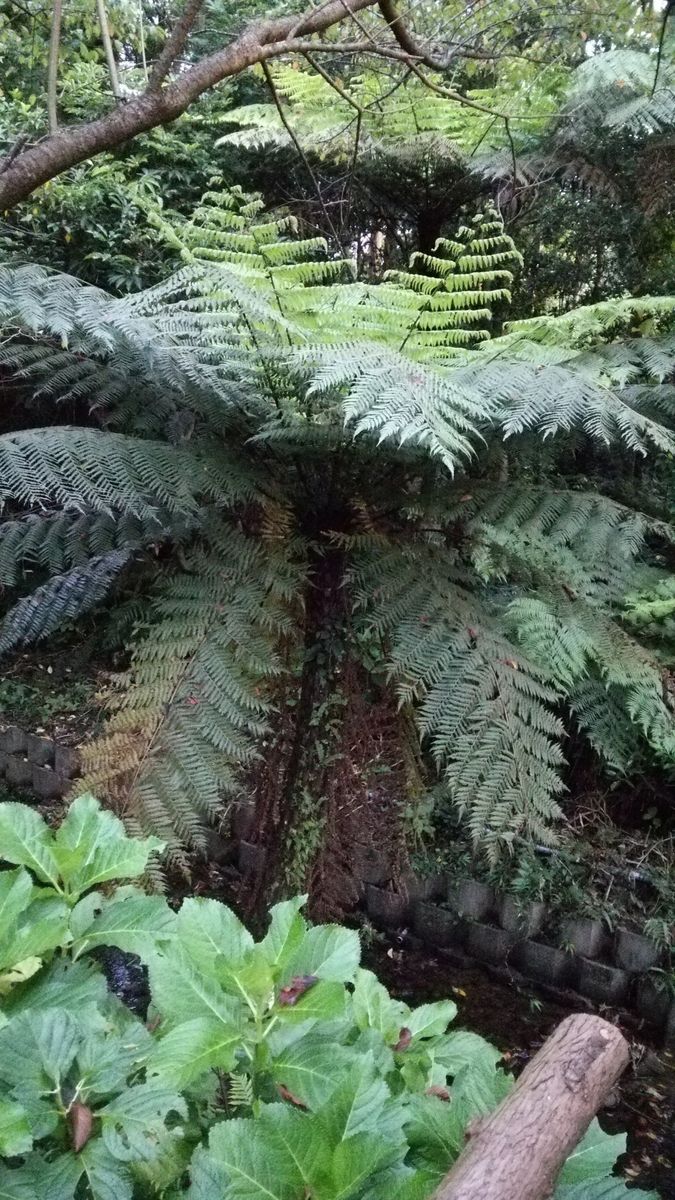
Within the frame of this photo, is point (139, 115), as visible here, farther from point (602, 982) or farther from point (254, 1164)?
point (602, 982)

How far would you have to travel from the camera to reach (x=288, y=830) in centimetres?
145

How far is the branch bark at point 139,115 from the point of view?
93 centimetres

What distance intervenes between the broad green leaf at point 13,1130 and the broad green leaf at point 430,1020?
32 cm

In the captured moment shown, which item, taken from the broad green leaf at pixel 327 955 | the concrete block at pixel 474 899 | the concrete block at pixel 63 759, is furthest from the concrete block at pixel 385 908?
the broad green leaf at pixel 327 955

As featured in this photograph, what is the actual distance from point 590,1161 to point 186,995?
27cm

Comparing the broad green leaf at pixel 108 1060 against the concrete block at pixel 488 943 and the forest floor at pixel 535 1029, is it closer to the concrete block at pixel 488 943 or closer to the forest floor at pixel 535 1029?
the forest floor at pixel 535 1029

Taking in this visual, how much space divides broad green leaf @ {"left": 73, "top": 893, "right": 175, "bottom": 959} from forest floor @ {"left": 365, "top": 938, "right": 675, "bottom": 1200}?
4.46ft

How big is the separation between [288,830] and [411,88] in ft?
8.92

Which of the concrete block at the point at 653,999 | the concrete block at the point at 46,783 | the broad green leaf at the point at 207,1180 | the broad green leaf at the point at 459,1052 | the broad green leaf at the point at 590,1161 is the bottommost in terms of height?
the concrete block at the point at 653,999

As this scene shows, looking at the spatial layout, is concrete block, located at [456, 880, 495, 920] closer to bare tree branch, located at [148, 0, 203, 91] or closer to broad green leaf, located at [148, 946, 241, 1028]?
broad green leaf, located at [148, 946, 241, 1028]

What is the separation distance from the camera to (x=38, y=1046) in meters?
0.48

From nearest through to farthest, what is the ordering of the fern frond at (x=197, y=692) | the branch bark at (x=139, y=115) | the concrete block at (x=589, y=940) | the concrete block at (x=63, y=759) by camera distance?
the branch bark at (x=139, y=115) → the fern frond at (x=197, y=692) → the concrete block at (x=589, y=940) → the concrete block at (x=63, y=759)

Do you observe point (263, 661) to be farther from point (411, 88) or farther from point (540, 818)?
point (411, 88)

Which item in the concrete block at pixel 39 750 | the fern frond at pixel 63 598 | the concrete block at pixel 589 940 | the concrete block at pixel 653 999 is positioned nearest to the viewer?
the fern frond at pixel 63 598
